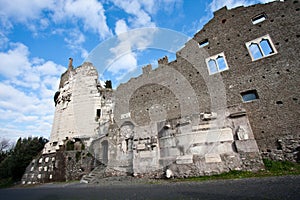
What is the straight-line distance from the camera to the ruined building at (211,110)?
688 centimetres

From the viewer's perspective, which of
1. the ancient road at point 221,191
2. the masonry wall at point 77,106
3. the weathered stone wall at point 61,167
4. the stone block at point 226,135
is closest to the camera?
the ancient road at point 221,191

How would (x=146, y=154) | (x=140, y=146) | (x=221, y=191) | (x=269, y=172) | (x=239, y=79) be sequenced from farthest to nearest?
(x=239, y=79) → (x=140, y=146) → (x=146, y=154) → (x=269, y=172) → (x=221, y=191)

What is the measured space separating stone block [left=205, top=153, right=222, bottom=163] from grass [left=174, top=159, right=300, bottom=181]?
555mm

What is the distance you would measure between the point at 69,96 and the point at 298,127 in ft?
72.3

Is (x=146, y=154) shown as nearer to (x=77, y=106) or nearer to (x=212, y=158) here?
(x=212, y=158)

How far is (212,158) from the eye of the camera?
249 inches

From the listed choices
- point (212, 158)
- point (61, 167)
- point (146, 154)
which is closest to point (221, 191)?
point (212, 158)

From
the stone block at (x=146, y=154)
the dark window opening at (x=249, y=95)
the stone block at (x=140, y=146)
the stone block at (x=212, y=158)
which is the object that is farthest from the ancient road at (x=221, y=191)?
the dark window opening at (x=249, y=95)

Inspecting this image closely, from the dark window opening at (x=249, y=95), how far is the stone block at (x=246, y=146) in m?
3.80

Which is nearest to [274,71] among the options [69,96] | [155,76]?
[155,76]

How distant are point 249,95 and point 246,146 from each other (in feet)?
14.2

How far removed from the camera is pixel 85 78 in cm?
2025

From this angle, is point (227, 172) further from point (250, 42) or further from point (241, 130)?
point (250, 42)

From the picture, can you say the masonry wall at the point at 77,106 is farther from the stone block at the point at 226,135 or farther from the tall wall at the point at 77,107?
the stone block at the point at 226,135
